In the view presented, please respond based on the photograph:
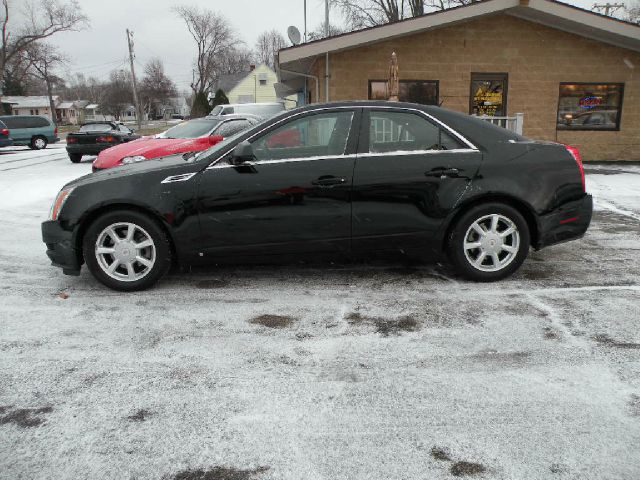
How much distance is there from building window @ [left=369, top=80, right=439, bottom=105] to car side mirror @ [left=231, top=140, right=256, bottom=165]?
1009cm

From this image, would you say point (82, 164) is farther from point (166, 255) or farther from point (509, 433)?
point (509, 433)

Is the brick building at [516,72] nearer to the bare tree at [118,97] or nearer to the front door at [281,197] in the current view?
the front door at [281,197]

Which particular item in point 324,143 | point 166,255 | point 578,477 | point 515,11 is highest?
point 515,11

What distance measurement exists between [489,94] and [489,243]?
10.7 meters

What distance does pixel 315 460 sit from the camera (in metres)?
2.32

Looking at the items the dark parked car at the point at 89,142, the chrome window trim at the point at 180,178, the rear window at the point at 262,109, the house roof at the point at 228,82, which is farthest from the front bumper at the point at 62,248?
the house roof at the point at 228,82

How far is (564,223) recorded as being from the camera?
4680 mm

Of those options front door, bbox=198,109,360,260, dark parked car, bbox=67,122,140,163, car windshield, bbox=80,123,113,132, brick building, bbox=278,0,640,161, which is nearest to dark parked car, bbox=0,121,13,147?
→ car windshield, bbox=80,123,113,132

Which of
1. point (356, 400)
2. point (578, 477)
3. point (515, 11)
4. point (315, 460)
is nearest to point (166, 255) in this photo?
point (356, 400)

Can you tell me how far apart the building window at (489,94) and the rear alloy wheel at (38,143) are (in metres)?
20.5

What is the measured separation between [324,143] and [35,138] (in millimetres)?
24774

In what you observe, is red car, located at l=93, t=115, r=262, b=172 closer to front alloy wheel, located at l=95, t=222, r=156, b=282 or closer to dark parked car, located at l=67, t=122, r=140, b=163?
front alloy wheel, located at l=95, t=222, r=156, b=282

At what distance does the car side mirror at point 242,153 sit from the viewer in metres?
4.32

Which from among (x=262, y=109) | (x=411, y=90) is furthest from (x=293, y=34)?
(x=411, y=90)
